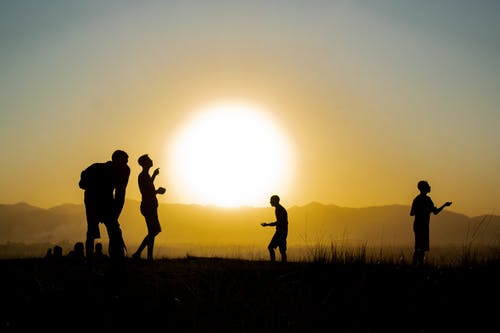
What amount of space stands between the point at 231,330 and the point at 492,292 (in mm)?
4048

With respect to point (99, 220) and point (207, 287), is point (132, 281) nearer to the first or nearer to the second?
point (207, 287)

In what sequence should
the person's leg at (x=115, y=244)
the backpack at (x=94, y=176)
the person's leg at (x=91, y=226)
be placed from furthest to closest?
1. the person's leg at (x=91, y=226)
2. the backpack at (x=94, y=176)
3. the person's leg at (x=115, y=244)

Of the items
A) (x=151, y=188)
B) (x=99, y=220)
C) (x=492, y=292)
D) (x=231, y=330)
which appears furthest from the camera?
(x=151, y=188)

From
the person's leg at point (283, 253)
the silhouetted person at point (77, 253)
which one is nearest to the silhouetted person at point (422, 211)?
the person's leg at point (283, 253)

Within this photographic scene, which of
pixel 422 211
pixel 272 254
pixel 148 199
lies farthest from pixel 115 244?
pixel 422 211

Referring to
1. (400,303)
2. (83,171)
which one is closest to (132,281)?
(83,171)

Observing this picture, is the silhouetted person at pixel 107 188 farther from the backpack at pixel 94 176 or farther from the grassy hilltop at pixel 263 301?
the grassy hilltop at pixel 263 301

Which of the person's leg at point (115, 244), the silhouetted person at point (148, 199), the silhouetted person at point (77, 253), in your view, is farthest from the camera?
the silhouetted person at point (148, 199)

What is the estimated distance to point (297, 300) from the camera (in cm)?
650

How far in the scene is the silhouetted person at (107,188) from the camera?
9.78m

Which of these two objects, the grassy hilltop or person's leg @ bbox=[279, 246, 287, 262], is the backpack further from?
person's leg @ bbox=[279, 246, 287, 262]

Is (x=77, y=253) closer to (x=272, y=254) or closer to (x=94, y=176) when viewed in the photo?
(x=94, y=176)

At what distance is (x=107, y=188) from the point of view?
9961mm

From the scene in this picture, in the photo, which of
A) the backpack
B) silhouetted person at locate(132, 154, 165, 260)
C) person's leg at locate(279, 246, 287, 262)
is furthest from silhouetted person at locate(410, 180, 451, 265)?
the backpack
